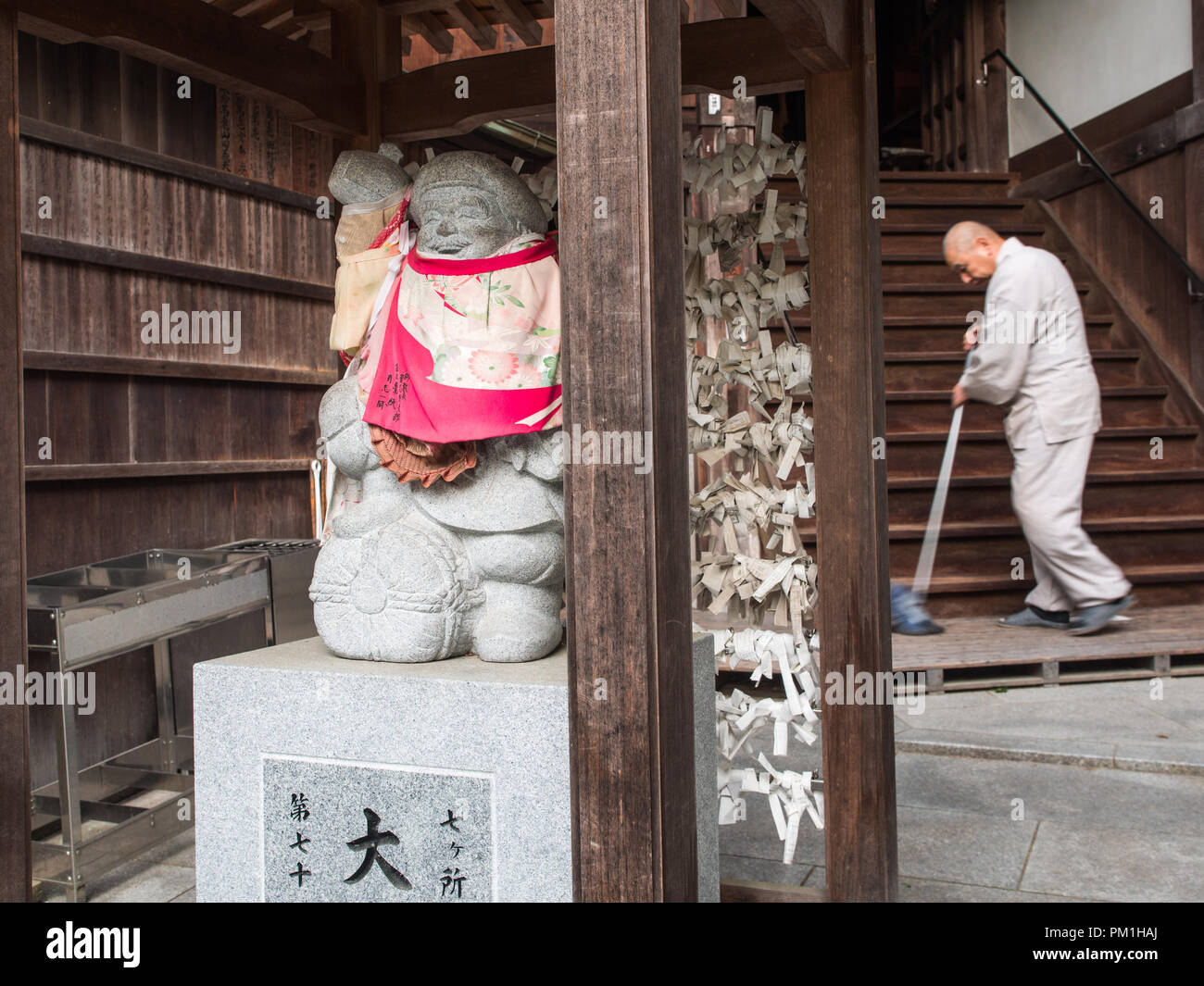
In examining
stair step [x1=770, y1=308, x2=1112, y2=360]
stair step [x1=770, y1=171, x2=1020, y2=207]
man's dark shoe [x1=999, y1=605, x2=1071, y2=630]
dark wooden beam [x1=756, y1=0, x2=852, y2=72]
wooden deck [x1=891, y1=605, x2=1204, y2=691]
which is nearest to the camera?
dark wooden beam [x1=756, y1=0, x2=852, y2=72]

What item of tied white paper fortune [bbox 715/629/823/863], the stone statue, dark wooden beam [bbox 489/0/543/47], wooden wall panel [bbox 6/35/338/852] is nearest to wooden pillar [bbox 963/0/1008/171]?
wooden wall panel [bbox 6/35/338/852]

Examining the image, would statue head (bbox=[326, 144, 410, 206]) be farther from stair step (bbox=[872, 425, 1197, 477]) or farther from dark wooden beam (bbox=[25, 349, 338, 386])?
stair step (bbox=[872, 425, 1197, 477])

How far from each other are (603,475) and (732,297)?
1.32 m

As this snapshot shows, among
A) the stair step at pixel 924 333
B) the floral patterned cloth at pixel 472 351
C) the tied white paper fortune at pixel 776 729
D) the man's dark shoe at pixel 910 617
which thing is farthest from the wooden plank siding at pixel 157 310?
the stair step at pixel 924 333

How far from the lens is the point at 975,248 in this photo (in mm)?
5594

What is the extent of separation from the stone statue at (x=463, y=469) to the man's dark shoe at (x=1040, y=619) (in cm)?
363

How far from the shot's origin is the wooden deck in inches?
186

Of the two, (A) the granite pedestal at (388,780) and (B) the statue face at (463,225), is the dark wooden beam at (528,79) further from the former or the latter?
(A) the granite pedestal at (388,780)

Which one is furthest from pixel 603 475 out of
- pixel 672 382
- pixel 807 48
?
pixel 807 48

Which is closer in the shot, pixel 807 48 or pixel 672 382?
pixel 672 382

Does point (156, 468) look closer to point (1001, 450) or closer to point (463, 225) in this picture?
point (463, 225)

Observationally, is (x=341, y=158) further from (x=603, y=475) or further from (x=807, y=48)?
(x=603, y=475)

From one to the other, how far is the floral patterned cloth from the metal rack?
134 centimetres

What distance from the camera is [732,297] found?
2.69 m
